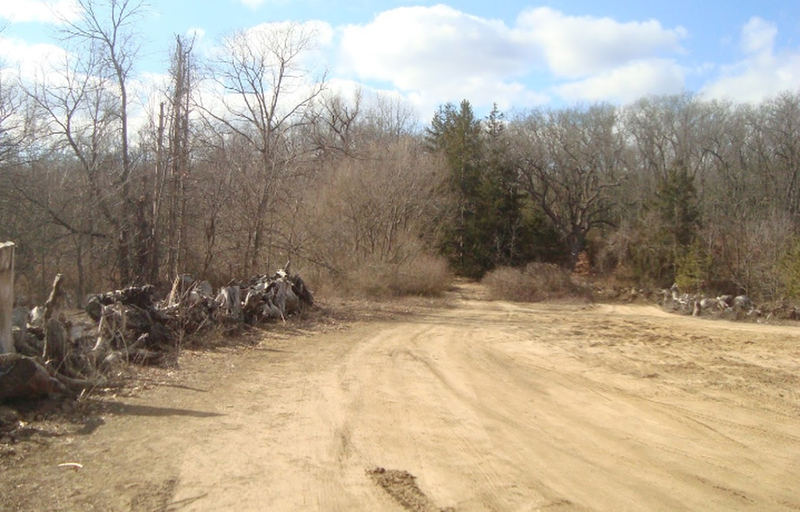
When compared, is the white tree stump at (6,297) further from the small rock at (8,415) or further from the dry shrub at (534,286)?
the dry shrub at (534,286)

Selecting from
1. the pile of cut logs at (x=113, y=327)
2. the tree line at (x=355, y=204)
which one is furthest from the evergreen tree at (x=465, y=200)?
the pile of cut logs at (x=113, y=327)

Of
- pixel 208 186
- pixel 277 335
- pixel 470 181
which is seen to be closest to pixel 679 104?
pixel 470 181

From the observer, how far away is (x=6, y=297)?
7418mm

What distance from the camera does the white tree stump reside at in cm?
733

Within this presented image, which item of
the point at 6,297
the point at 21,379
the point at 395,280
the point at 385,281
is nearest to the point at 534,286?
the point at 395,280

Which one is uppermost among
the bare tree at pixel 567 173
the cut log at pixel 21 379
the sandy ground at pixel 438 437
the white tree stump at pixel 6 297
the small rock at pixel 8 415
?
the bare tree at pixel 567 173

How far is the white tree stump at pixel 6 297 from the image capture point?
24.0ft

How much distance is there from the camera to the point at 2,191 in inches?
727

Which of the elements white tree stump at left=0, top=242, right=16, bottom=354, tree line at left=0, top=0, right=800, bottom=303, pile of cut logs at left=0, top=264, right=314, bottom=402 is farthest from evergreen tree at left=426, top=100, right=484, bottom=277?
white tree stump at left=0, top=242, right=16, bottom=354

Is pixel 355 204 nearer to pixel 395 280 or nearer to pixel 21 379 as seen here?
pixel 395 280

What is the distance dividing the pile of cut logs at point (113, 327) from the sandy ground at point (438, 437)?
77cm

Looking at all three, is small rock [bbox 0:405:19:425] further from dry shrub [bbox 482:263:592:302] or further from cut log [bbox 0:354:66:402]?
dry shrub [bbox 482:263:592:302]

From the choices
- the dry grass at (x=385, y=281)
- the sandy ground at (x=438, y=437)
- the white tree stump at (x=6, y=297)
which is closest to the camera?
the sandy ground at (x=438, y=437)

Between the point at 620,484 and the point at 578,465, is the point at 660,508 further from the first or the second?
the point at 578,465
